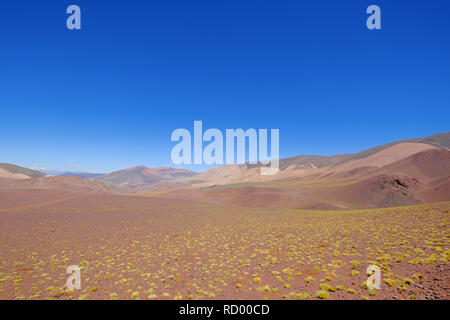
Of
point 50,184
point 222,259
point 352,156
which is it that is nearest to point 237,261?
point 222,259

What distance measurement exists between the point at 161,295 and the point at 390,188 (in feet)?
147

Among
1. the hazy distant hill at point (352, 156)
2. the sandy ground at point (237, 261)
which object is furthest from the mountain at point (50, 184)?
the hazy distant hill at point (352, 156)

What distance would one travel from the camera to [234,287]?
724cm

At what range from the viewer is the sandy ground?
6824 mm

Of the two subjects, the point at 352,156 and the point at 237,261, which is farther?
the point at 352,156

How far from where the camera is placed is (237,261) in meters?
9.70

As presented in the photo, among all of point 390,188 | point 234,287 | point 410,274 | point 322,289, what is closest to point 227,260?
point 234,287

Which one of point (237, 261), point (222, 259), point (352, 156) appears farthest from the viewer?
point (352, 156)

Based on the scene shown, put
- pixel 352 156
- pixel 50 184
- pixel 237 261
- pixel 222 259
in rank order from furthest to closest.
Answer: pixel 352 156 → pixel 50 184 → pixel 222 259 → pixel 237 261

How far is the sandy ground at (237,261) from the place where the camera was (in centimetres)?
682

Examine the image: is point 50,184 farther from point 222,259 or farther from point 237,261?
point 237,261

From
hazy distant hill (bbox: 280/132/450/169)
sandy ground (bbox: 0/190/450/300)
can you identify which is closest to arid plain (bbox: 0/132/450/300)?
sandy ground (bbox: 0/190/450/300)

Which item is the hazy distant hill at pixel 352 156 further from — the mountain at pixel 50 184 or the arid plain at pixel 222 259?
the mountain at pixel 50 184
